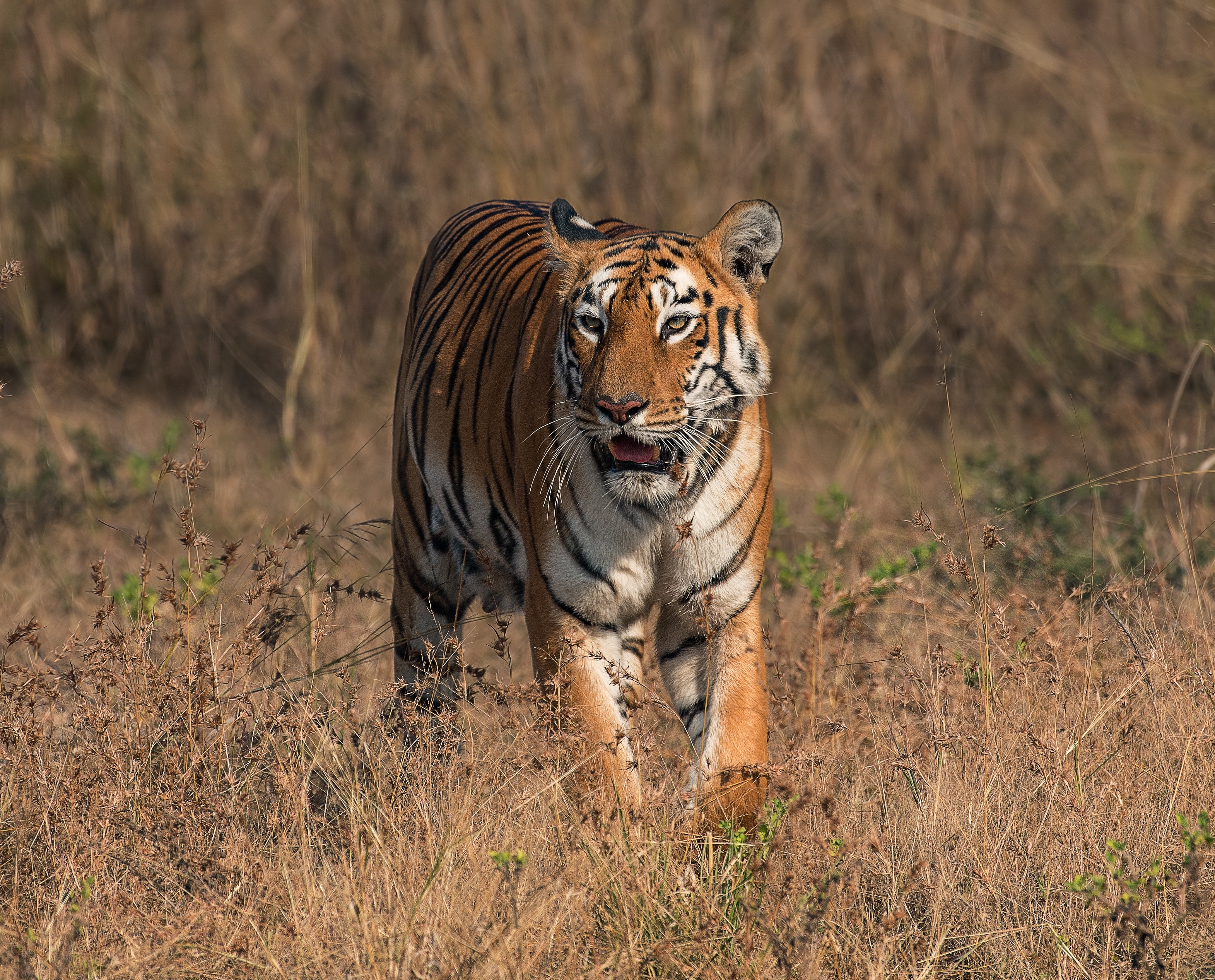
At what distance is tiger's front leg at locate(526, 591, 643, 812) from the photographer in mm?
3004

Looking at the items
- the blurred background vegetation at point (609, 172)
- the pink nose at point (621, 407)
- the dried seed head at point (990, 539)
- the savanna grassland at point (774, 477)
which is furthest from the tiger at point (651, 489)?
the blurred background vegetation at point (609, 172)

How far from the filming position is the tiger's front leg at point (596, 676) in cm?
300

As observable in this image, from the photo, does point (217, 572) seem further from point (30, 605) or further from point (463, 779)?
point (463, 779)

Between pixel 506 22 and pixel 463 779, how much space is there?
15.7 feet

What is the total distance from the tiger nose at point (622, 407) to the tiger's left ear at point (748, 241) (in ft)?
1.77

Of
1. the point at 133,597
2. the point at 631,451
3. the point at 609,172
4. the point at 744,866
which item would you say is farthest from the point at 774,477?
the point at 744,866

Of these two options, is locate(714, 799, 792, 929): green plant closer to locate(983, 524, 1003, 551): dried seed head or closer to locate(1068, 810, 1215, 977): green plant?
locate(1068, 810, 1215, 977): green plant

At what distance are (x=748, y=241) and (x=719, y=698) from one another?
1.06 meters

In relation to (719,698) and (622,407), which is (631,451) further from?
(719,698)

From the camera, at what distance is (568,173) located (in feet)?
22.5

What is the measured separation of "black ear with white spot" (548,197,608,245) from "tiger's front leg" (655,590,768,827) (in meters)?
0.91

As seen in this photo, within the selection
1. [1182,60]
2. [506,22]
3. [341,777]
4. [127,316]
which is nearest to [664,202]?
[506,22]

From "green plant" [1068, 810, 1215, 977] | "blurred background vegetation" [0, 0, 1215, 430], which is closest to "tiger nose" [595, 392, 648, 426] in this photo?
"green plant" [1068, 810, 1215, 977]

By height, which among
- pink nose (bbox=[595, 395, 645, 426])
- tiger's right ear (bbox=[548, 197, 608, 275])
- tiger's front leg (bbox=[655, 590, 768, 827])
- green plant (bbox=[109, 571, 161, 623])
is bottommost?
green plant (bbox=[109, 571, 161, 623])
